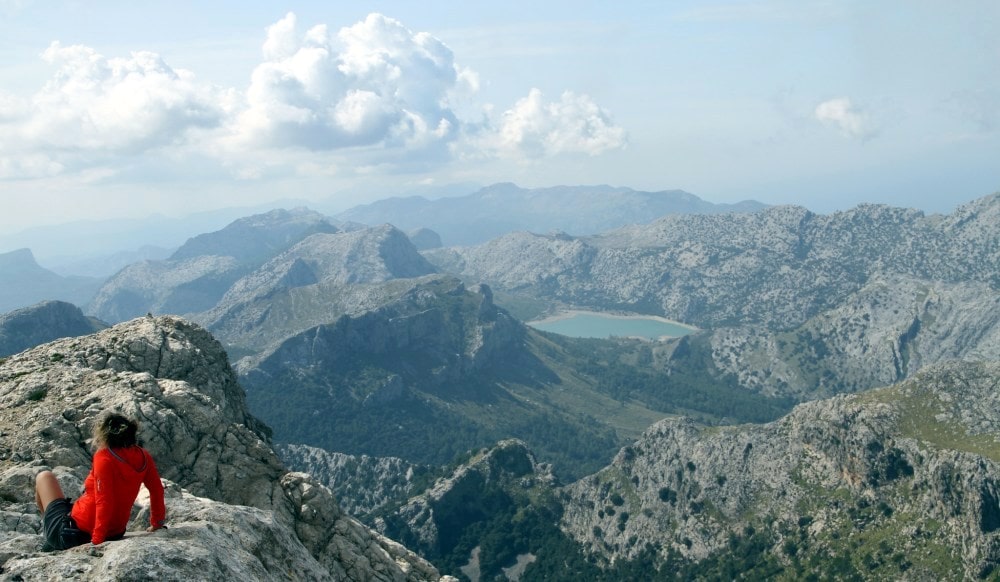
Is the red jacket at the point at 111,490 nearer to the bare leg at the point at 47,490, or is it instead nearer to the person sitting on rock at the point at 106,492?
the person sitting on rock at the point at 106,492

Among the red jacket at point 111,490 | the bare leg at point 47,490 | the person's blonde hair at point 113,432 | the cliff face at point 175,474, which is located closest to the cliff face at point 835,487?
the cliff face at point 175,474

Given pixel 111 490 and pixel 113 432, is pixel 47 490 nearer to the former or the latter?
pixel 111 490

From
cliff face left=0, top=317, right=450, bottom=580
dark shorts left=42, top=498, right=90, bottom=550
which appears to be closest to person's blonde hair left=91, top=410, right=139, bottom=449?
dark shorts left=42, top=498, right=90, bottom=550

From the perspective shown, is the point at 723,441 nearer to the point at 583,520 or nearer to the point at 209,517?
the point at 583,520

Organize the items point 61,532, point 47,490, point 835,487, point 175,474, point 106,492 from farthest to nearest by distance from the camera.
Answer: point 835,487
point 175,474
point 47,490
point 61,532
point 106,492

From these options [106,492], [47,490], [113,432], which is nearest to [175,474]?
[47,490]
